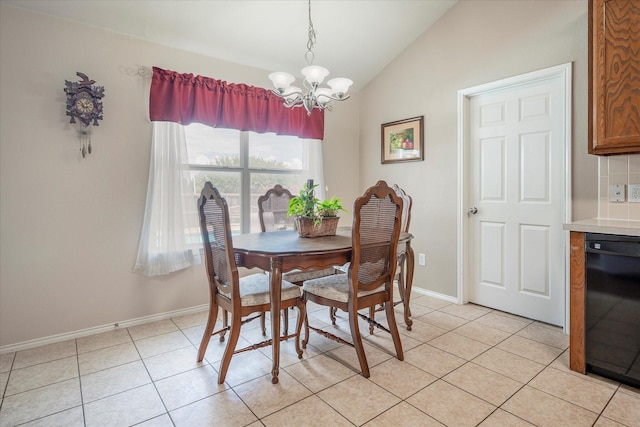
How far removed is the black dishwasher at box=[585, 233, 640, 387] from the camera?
1.81 meters

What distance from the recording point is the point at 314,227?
2439 mm

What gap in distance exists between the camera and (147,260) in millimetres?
2877

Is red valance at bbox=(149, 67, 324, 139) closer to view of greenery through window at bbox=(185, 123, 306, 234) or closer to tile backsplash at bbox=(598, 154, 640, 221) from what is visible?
view of greenery through window at bbox=(185, 123, 306, 234)

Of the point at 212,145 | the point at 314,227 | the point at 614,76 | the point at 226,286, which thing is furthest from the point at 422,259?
the point at 212,145

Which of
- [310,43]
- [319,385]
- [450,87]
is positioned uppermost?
[310,43]

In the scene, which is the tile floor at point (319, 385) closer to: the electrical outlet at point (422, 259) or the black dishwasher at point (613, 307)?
the black dishwasher at point (613, 307)

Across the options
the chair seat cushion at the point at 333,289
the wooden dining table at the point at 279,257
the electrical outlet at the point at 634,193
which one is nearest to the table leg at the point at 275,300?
the wooden dining table at the point at 279,257

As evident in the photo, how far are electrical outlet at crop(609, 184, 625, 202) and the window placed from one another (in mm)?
2569

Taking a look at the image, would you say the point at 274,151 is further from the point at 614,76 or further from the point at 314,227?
the point at 614,76

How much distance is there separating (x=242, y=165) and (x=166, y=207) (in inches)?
34.2

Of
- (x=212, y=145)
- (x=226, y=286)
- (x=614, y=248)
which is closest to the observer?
(x=614, y=248)

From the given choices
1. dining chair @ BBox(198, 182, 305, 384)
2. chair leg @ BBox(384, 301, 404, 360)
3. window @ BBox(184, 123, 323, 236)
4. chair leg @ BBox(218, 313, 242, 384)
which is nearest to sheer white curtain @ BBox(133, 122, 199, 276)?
window @ BBox(184, 123, 323, 236)

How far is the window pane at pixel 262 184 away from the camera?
3531mm

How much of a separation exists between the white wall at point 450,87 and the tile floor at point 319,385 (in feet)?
3.61
